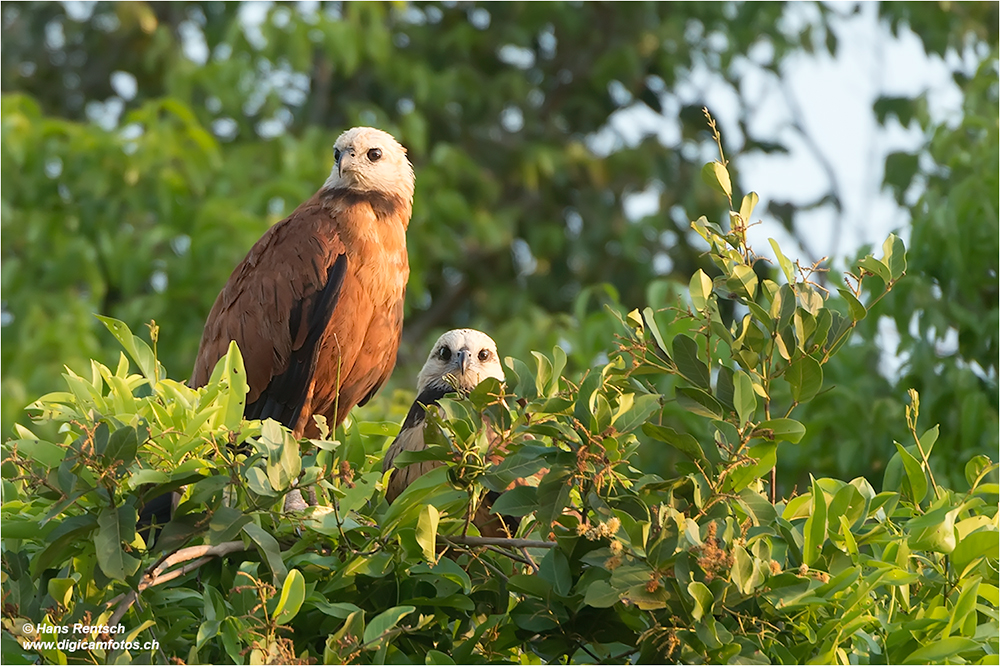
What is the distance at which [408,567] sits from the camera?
2.09m

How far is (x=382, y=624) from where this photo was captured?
1851mm

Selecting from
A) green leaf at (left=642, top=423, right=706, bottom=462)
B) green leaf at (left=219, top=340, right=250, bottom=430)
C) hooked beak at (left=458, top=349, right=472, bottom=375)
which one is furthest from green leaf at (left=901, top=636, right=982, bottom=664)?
hooked beak at (left=458, top=349, right=472, bottom=375)

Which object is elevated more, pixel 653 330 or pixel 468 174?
pixel 468 174

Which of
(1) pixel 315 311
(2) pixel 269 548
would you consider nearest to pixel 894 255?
(2) pixel 269 548

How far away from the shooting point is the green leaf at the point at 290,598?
6.07 feet

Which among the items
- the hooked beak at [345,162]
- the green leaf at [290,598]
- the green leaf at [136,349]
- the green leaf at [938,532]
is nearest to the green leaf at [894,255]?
the green leaf at [938,532]

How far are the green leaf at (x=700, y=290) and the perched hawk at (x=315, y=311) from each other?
1714mm

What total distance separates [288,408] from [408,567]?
1.70 meters

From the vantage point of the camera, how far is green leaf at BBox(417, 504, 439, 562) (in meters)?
1.88

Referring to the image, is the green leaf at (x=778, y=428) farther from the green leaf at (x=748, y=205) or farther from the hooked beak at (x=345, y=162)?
the hooked beak at (x=345, y=162)

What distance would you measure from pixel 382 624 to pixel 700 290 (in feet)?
2.75

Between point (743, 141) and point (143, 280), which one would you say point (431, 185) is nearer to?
point (143, 280)

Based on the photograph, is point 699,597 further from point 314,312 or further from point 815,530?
point 314,312

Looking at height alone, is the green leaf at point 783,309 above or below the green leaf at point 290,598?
above
